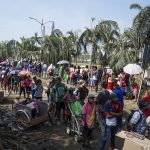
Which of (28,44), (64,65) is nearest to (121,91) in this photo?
(64,65)

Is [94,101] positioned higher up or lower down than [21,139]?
higher up

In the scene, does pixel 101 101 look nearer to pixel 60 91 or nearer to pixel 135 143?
pixel 60 91

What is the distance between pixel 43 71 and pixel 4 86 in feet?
33.2

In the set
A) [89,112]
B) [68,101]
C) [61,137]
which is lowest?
[61,137]

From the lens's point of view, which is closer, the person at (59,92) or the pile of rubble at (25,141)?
the pile of rubble at (25,141)

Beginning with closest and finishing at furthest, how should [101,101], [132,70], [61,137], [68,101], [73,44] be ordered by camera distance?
[61,137] < [101,101] < [68,101] < [132,70] < [73,44]

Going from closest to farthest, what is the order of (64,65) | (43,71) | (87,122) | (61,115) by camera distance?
1. (87,122)
2. (61,115)
3. (64,65)
4. (43,71)

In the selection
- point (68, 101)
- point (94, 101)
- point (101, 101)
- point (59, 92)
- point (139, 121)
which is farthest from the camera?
point (59, 92)

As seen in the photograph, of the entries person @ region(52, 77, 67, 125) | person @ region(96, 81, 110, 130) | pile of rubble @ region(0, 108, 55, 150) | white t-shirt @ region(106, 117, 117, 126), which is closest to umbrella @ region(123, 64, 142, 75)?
person @ region(52, 77, 67, 125)

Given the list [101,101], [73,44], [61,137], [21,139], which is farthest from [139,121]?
[73,44]

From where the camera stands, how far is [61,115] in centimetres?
1516

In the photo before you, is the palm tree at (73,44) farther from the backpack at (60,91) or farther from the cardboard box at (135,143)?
the cardboard box at (135,143)

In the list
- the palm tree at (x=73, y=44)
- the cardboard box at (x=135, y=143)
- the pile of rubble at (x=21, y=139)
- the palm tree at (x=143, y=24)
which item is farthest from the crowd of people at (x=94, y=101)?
the palm tree at (x=73, y=44)

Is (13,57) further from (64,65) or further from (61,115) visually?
(61,115)
